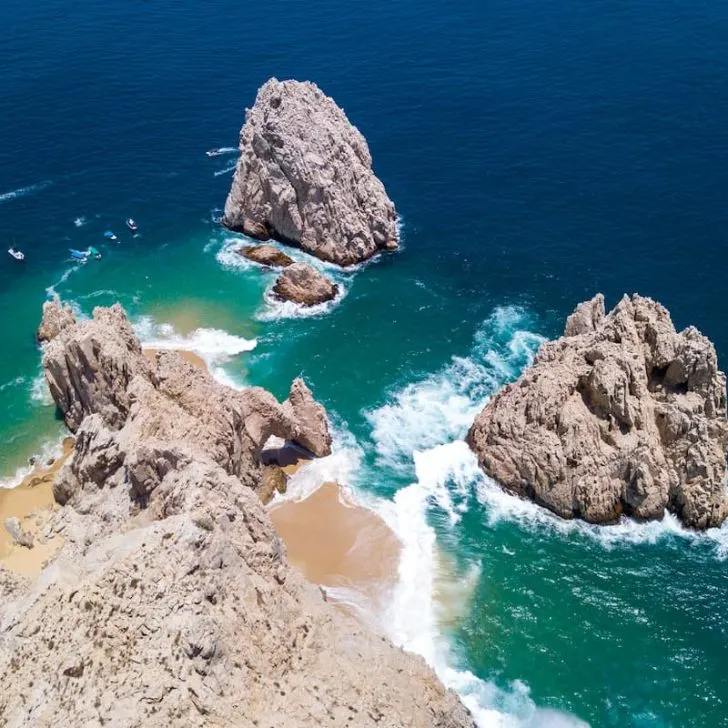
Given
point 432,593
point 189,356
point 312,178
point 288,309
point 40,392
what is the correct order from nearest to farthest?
point 432,593 → point 40,392 → point 189,356 → point 288,309 → point 312,178

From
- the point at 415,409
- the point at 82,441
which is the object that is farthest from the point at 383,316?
the point at 82,441

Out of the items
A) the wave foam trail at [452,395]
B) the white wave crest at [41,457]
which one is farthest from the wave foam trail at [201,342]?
the wave foam trail at [452,395]

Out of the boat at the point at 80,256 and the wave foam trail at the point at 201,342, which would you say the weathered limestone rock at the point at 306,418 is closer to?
the wave foam trail at the point at 201,342

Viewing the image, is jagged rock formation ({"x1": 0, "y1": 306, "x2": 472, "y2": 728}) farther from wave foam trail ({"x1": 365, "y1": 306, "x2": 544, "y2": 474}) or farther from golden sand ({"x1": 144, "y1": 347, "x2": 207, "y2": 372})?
golden sand ({"x1": 144, "y1": 347, "x2": 207, "y2": 372})

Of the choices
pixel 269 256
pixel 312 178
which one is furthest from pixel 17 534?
pixel 312 178

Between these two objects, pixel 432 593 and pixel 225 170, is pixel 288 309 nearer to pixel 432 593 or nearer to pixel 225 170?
pixel 225 170

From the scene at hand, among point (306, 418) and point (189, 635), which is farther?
point (306, 418)
